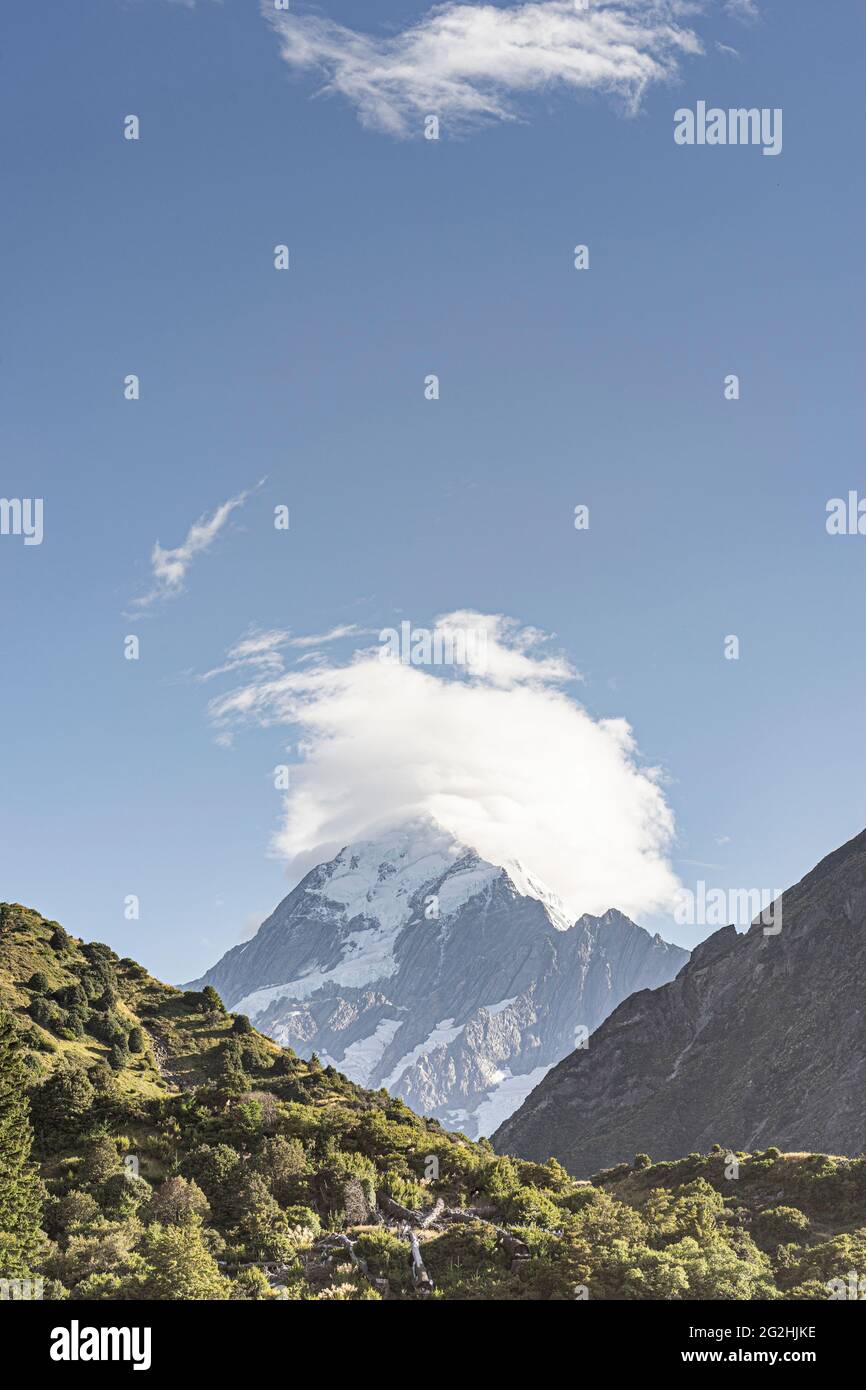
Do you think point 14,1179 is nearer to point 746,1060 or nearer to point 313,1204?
point 313,1204

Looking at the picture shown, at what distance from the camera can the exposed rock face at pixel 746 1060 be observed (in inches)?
5733

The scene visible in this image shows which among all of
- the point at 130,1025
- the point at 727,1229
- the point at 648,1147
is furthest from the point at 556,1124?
the point at 727,1229

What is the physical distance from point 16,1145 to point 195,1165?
11.3 m

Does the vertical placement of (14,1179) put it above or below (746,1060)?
above

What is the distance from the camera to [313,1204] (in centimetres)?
4734

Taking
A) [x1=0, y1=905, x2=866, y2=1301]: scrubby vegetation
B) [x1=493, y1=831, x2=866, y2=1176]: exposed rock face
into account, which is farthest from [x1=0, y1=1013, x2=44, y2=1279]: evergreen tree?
[x1=493, y1=831, x2=866, y2=1176]: exposed rock face

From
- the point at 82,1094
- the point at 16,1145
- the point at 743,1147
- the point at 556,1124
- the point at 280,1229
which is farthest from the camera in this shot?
the point at 556,1124

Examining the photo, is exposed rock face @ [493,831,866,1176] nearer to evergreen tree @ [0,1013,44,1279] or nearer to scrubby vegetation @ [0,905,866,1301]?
scrubby vegetation @ [0,905,866,1301]

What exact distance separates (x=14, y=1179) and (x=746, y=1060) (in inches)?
5725

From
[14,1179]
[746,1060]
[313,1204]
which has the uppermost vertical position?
[14,1179]

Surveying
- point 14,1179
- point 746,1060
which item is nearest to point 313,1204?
point 14,1179

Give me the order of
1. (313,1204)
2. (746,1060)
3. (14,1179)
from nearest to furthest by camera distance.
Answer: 1. (14,1179)
2. (313,1204)
3. (746,1060)
